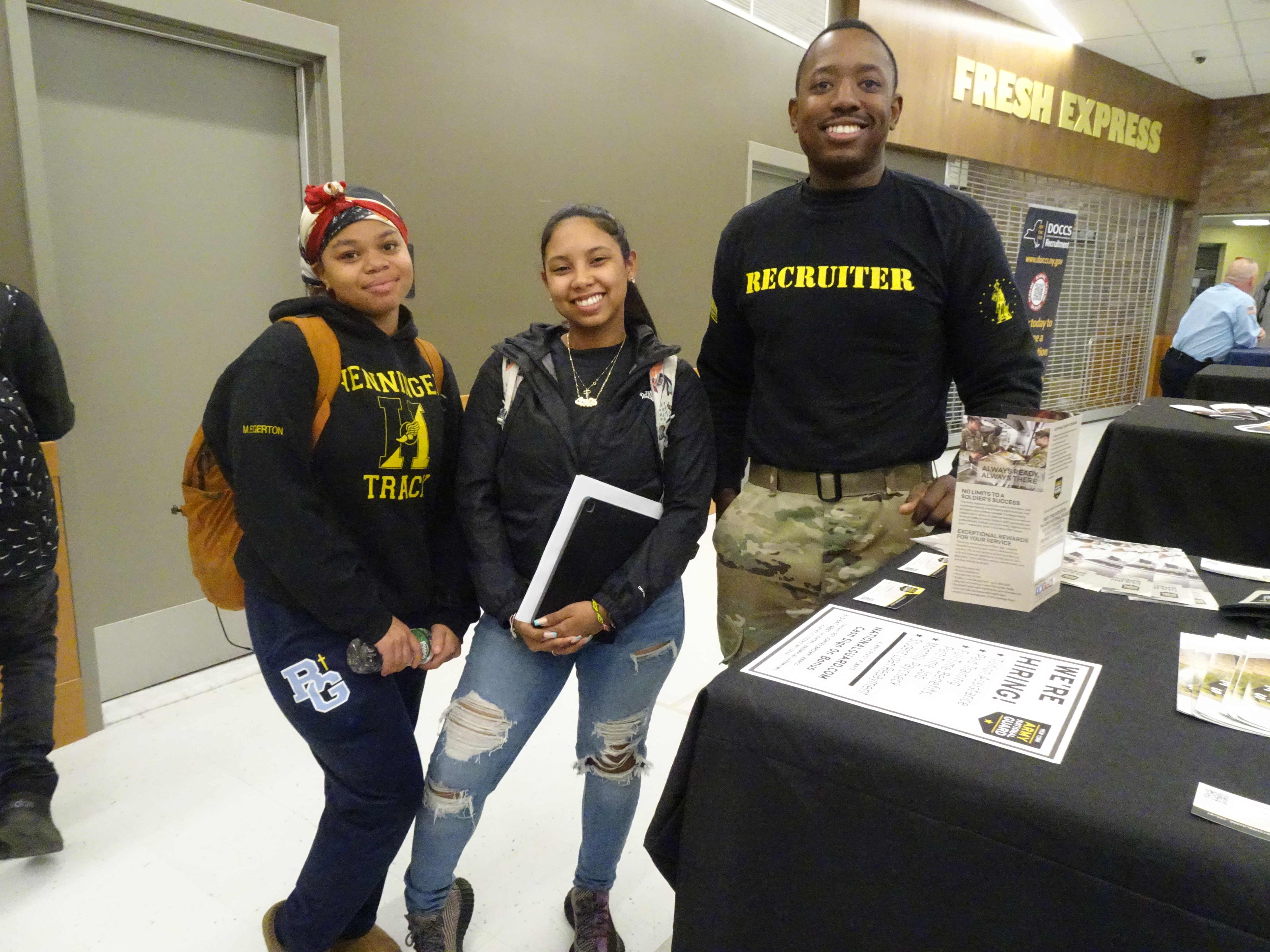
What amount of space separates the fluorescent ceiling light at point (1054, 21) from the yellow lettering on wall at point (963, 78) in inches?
26.0

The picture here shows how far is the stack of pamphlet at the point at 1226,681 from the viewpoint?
0.76 metres

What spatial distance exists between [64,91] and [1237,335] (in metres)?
7.70

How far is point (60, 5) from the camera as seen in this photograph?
2174mm

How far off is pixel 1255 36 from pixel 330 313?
328 inches

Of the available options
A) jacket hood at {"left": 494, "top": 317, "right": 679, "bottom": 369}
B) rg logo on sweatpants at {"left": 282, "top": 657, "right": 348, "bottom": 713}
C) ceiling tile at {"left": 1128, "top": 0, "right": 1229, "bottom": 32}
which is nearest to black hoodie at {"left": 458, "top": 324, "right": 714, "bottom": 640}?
jacket hood at {"left": 494, "top": 317, "right": 679, "bottom": 369}

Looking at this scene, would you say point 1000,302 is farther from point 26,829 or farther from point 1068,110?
point 1068,110

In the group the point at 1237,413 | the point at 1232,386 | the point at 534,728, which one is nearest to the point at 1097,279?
the point at 1232,386

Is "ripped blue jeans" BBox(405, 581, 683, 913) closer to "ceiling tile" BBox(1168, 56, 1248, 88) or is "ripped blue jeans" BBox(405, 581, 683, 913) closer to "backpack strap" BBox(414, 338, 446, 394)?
"backpack strap" BBox(414, 338, 446, 394)

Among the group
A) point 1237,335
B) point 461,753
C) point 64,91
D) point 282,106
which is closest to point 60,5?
point 64,91

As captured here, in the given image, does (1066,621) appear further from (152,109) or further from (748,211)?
(152,109)

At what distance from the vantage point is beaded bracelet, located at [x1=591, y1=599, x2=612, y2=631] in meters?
1.28

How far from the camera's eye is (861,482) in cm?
147

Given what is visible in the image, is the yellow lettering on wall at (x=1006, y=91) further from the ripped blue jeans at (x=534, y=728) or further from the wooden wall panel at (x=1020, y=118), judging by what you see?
the ripped blue jeans at (x=534, y=728)

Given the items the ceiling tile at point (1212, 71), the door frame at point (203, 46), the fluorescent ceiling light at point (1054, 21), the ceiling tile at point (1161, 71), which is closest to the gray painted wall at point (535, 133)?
the door frame at point (203, 46)
